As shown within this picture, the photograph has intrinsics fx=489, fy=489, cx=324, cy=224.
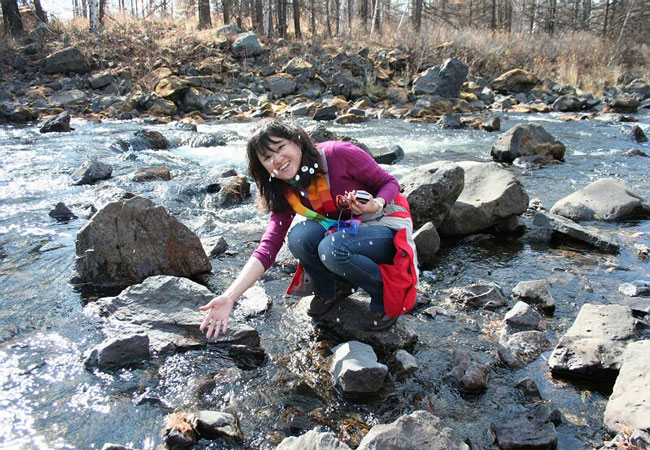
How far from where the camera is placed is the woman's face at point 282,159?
2816 millimetres

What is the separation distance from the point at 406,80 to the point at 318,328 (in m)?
16.7

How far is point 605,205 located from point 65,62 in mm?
17986

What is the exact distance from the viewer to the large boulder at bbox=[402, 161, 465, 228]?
4.92m

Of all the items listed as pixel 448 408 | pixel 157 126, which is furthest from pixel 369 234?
pixel 157 126

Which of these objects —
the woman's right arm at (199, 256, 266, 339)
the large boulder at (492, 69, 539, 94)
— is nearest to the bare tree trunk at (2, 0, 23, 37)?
the large boulder at (492, 69, 539, 94)

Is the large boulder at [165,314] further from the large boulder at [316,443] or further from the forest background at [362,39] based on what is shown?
the forest background at [362,39]

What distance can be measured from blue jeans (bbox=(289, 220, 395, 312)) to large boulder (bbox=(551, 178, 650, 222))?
3602 millimetres

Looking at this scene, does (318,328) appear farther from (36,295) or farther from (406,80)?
(406,80)

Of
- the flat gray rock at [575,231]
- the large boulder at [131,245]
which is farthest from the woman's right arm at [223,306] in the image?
the flat gray rock at [575,231]

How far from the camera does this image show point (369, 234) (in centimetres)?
299

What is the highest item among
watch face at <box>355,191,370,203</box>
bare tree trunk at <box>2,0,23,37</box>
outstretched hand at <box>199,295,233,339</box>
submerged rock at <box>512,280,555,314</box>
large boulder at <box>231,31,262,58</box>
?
bare tree trunk at <box>2,0,23,37</box>

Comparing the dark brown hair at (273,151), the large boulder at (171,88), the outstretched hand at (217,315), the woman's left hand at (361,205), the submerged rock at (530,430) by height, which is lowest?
the submerged rock at (530,430)

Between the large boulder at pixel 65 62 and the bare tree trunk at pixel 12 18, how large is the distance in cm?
398

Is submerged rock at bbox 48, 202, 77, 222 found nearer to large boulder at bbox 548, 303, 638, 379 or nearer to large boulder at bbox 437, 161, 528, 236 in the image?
large boulder at bbox 437, 161, 528, 236
